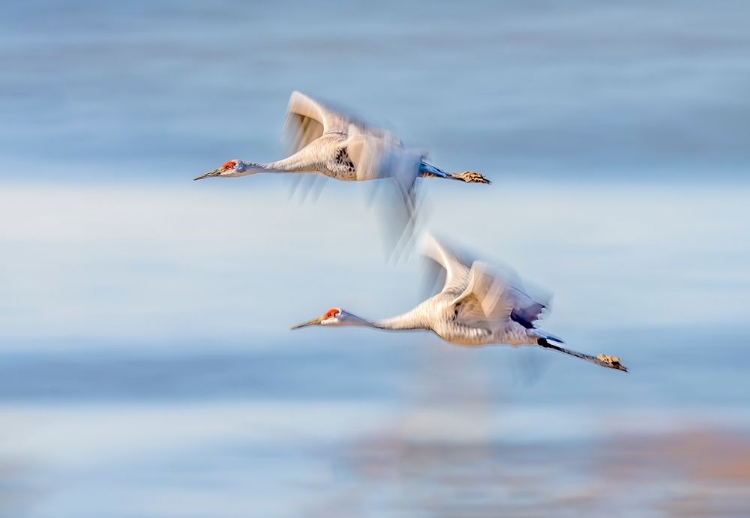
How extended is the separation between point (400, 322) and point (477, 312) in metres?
1.85

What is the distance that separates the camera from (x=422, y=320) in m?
35.4

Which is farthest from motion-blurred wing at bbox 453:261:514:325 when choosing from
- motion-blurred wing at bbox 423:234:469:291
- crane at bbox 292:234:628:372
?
motion-blurred wing at bbox 423:234:469:291

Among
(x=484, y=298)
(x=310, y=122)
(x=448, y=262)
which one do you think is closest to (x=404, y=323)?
(x=448, y=262)

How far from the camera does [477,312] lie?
3459cm

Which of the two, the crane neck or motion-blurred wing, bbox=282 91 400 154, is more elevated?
motion-blurred wing, bbox=282 91 400 154

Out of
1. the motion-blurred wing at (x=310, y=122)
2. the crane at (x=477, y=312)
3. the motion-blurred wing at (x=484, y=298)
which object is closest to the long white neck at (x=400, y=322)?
the crane at (x=477, y=312)

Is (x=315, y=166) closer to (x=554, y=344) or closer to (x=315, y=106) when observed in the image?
(x=315, y=106)

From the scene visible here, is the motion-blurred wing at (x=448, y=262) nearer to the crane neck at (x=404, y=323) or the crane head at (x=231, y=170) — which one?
the crane neck at (x=404, y=323)

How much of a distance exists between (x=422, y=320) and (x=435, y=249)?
7.34ft

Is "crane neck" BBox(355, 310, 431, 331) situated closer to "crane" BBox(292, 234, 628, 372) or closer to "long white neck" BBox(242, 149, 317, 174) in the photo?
"crane" BBox(292, 234, 628, 372)

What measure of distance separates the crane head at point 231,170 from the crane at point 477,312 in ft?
13.3

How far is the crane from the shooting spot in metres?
33.6

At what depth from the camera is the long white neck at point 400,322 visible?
3544 cm

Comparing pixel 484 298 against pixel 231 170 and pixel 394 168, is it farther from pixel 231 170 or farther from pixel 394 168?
pixel 231 170
